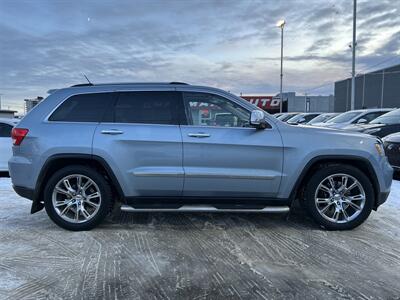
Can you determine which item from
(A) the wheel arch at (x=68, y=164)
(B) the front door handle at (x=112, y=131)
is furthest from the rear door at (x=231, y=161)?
(A) the wheel arch at (x=68, y=164)

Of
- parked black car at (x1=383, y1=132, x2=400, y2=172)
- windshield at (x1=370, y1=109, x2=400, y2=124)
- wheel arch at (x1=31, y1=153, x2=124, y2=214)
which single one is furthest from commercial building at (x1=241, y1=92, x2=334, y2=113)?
wheel arch at (x1=31, y1=153, x2=124, y2=214)

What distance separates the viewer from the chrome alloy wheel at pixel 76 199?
17.2 ft

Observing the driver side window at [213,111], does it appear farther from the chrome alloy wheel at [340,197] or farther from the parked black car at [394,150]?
the parked black car at [394,150]

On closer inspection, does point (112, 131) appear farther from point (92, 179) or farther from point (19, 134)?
point (19, 134)

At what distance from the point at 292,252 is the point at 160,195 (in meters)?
1.77

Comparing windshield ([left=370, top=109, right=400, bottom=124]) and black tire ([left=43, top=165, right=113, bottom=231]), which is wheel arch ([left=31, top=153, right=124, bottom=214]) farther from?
windshield ([left=370, top=109, right=400, bottom=124])

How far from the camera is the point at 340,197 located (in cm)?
530

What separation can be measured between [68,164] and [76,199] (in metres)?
0.47

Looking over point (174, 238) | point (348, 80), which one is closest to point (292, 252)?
point (174, 238)

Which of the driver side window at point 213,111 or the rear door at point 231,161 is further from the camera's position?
the driver side window at point 213,111

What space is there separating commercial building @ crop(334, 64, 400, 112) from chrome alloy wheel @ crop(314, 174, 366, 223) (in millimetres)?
39548

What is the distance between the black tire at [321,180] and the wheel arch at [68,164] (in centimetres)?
243

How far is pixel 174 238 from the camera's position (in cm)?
502

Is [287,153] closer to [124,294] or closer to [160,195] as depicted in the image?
[160,195]
